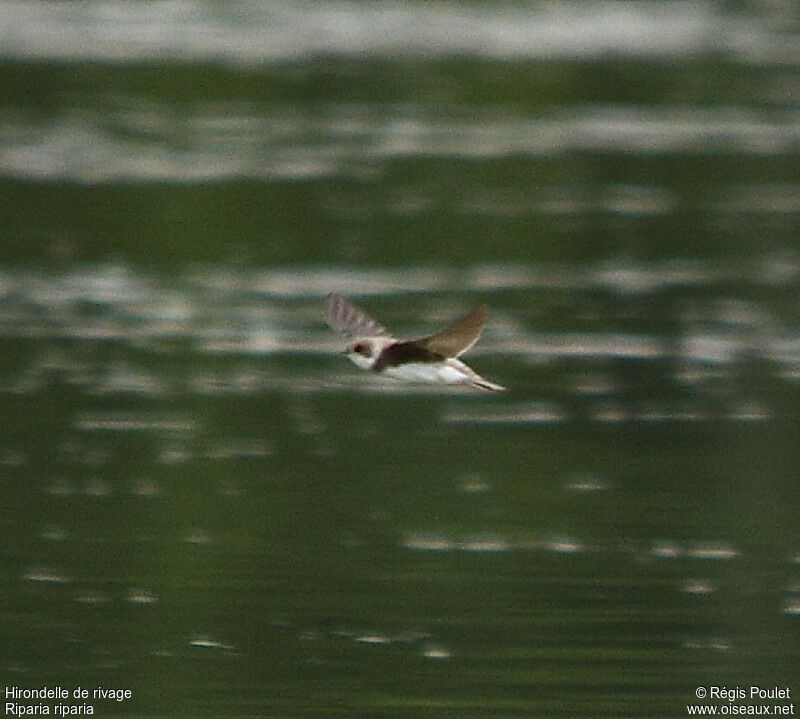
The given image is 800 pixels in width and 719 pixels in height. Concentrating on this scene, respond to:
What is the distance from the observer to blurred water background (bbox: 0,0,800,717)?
982cm

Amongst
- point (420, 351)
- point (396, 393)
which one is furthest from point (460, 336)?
point (396, 393)

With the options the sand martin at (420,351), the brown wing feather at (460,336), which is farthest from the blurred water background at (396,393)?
the brown wing feather at (460,336)

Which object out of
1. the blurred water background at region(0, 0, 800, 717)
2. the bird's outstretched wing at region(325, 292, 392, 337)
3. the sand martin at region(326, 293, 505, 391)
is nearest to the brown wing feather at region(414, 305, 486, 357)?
the sand martin at region(326, 293, 505, 391)

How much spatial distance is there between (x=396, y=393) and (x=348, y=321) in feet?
16.6

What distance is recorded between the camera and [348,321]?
30.7ft

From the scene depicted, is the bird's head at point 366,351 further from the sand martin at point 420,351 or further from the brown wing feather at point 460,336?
the brown wing feather at point 460,336

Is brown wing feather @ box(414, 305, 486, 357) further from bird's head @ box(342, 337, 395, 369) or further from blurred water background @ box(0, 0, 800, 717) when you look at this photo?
blurred water background @ box(0, 0, 800, 717)

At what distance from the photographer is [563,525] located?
11508 millimetres

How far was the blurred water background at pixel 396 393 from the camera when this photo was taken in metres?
9.82

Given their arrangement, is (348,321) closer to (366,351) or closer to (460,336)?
(366,351)

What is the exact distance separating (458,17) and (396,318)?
18127mm

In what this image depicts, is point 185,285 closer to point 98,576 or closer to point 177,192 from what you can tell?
point 177,192

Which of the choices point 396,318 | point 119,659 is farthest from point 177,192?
point 119,659

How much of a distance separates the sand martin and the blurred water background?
129 centimetres
